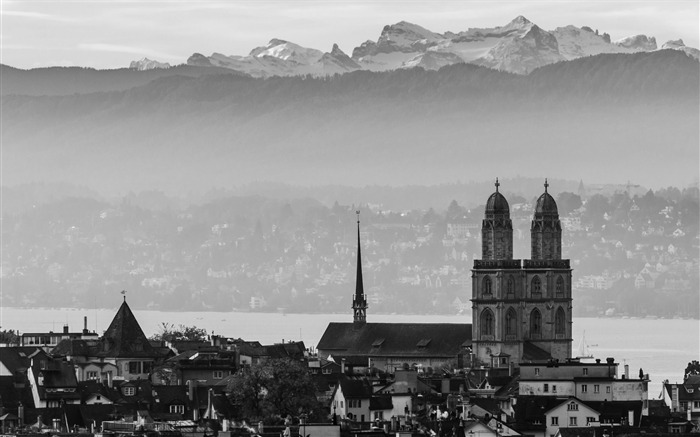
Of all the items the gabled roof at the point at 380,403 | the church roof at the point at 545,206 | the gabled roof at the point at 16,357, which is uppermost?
the church roof at the point at 545,206

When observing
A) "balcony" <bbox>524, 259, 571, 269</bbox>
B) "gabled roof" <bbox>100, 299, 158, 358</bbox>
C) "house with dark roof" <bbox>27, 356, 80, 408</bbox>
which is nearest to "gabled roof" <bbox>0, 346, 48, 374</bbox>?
"house with dark roof" <bbox>27, 356, 80, 408</bbox>

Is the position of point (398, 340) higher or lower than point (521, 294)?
lower

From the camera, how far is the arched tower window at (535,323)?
13650 cm

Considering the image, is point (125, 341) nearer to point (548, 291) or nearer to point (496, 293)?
point (496, 293)

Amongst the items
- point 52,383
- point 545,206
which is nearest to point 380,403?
point 52,383

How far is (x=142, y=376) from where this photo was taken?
108500 mm

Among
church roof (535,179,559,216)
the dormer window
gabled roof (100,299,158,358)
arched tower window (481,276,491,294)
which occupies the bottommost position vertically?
gabled roof (100,299,158,358)

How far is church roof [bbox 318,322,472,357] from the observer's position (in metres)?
138

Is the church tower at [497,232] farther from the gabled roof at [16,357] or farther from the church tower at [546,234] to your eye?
the gabled roof at [16,357]

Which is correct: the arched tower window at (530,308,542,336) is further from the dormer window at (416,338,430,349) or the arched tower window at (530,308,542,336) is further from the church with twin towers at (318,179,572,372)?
the dormer window at (416,338,430,349)

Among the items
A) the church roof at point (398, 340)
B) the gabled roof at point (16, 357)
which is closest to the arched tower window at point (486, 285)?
the church roof at point (398, 340)

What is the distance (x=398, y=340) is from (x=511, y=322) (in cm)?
706

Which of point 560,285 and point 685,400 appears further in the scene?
point 560,285

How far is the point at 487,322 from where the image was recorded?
136000mm
